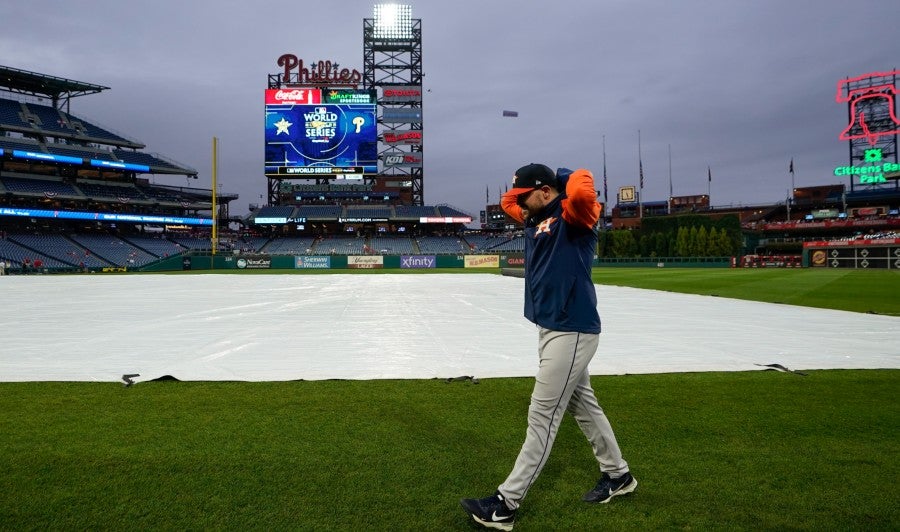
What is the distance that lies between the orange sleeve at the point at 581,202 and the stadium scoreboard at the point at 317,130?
61.3 meters

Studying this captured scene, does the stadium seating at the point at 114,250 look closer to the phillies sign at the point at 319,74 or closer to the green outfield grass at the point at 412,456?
the phillies sign at the point at 319,74

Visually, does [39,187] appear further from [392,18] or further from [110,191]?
[392,18]

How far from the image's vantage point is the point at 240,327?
9.38 metres

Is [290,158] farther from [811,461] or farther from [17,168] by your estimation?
[811,461]

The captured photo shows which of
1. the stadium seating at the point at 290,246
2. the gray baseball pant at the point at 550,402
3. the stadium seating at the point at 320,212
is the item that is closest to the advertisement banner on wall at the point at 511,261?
the stadium seating at the point at 290,246

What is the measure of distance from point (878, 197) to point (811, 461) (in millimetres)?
92481

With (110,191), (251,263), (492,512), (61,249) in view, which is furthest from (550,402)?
(110,191)

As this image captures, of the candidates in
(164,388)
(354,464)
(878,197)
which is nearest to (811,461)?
(354,464)

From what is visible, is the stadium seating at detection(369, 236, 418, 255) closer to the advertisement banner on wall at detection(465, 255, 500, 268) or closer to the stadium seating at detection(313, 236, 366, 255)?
the stadium seating at detection(313, 236, 366, 255)

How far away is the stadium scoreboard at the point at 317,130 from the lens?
6069cm

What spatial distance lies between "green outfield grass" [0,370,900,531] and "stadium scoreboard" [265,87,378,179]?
2316 inches

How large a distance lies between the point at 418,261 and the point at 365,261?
6.23 metres

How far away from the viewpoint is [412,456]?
3.60 m

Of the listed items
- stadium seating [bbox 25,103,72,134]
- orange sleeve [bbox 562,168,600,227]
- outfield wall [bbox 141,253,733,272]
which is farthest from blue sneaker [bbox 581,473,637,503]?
stadium seating [bbox 25,103,72,134]
